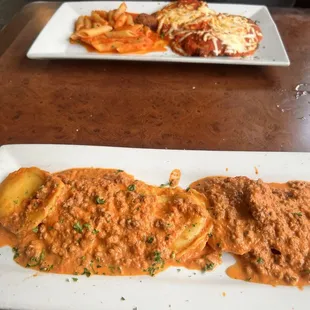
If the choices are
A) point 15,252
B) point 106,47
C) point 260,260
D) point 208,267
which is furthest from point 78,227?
point 106,47

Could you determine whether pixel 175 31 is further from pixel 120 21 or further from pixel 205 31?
pixel 120 21

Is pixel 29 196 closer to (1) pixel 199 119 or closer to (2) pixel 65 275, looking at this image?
(2) pixel 65 275

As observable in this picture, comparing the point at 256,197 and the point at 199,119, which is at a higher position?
the point at 256,197

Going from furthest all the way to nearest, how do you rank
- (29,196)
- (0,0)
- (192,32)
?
(0,0) → (192,32) → (29,196)

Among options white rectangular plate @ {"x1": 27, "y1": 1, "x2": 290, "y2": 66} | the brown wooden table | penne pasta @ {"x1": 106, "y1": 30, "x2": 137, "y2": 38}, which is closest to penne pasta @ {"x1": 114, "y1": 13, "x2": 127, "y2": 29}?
penne pasta @ {"x1": 106, "y1": 30, "x2": 137, "y2": 38}

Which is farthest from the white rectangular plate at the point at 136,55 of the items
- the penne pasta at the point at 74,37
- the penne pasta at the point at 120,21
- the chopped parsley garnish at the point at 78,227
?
the chopped parsley garnish at the point at 78,227

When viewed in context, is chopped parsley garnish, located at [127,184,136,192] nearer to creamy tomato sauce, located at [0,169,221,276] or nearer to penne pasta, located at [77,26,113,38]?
creamy tomato sauce, located at [0,169,221,276]

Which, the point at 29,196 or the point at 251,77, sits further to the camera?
the point at 251,77

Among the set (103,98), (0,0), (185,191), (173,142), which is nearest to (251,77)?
(173,142)
